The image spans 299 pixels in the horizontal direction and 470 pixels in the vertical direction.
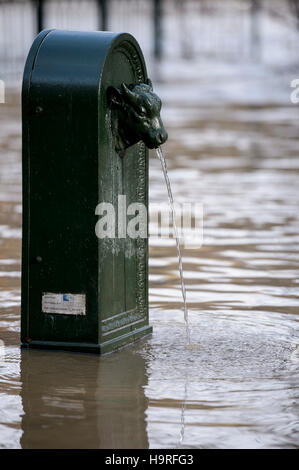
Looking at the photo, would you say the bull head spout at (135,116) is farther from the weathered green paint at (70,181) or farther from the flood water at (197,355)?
the flood water at (197,355)

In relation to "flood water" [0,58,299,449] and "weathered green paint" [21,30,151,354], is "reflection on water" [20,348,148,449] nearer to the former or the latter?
"flood water" [0,58,299,449]

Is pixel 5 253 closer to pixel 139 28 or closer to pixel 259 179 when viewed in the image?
pixel 259 179

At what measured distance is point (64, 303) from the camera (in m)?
6.12

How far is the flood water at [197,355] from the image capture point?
491 cm

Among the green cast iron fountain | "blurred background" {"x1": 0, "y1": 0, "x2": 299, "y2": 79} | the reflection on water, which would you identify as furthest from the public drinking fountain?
"blurred background" {"x1": 0, "y1": 0, "x2": 299, "y2": 79}

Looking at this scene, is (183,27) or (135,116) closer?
(135,116)

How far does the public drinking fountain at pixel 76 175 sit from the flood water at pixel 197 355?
0.19 metres

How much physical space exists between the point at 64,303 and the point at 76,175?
2.11ft

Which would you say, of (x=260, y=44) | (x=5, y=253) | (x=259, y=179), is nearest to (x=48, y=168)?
(x=5, y=253)

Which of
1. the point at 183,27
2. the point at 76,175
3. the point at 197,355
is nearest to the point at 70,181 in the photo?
A: the point at 76,175

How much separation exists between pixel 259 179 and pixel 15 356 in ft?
23.6

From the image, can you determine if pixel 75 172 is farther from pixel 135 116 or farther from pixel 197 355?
pixel 197 355

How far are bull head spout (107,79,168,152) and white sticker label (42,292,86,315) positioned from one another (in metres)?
0.79

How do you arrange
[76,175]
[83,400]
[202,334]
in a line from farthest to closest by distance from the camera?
[202,334] → [76,175] → [83,400]
